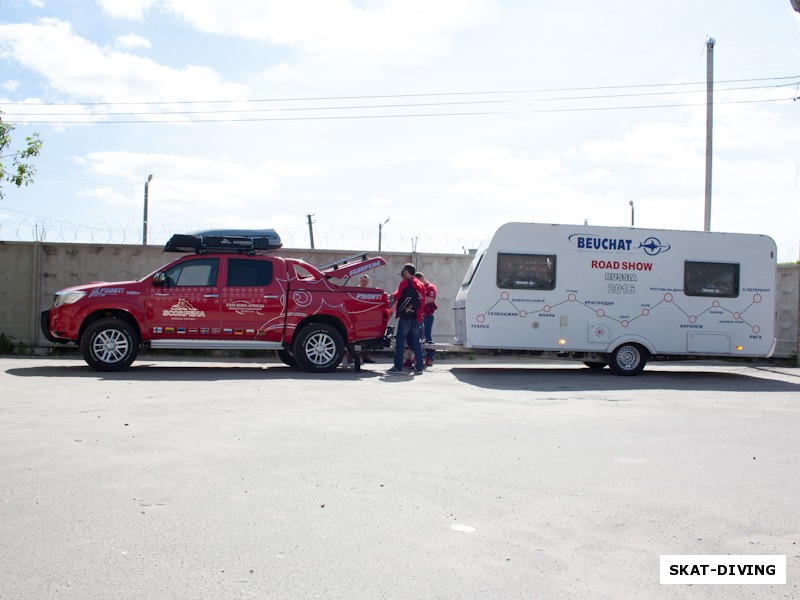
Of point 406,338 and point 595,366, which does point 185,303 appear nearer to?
point 406,338

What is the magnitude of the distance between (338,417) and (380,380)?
398cm

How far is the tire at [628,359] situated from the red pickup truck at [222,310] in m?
4.35

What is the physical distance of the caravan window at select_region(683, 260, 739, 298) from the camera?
14.8 meters

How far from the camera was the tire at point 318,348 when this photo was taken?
1345 centimetres

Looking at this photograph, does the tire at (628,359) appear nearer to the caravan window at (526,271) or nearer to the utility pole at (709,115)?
the caravan window at (526,271)

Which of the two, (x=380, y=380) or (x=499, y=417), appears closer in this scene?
(x=499, y=417)

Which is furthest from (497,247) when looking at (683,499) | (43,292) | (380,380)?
(43,292)

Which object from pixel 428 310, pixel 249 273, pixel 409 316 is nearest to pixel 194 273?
pixel 249 273

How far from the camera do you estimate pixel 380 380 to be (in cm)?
1280

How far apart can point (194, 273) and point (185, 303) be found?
0.53 metres

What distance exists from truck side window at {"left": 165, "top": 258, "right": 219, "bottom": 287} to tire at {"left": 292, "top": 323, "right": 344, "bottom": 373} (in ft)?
5.79

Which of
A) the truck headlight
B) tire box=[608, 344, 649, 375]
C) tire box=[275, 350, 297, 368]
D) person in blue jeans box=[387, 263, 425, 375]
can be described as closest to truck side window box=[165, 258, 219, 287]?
the truck headlight

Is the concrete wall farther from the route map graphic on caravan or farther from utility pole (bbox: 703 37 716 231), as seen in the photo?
the route map graphic on caravan

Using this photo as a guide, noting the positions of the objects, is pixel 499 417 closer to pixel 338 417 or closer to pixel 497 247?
pixel 338 417
